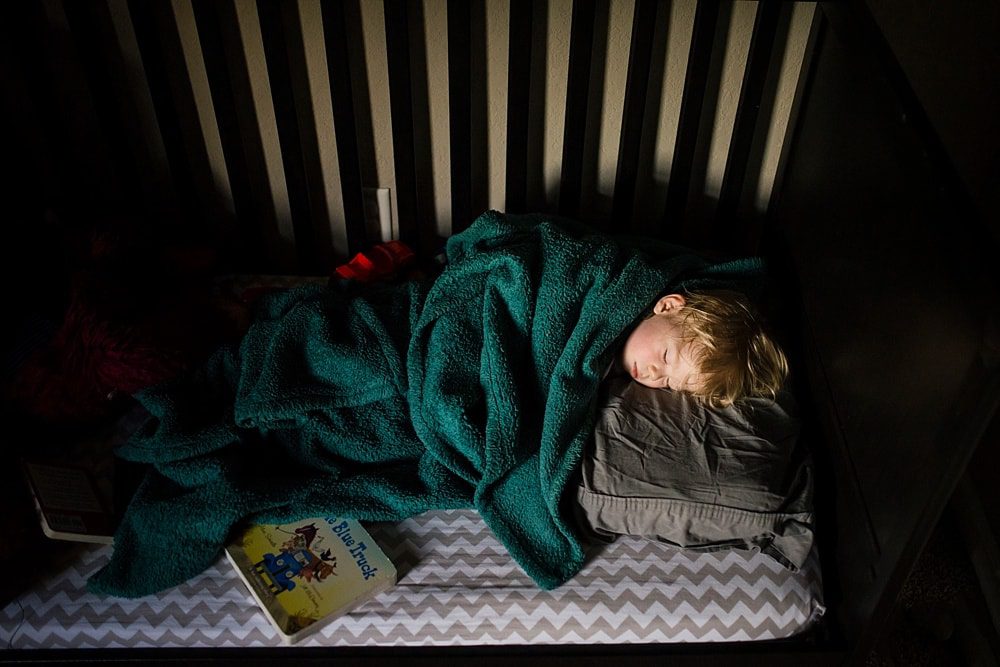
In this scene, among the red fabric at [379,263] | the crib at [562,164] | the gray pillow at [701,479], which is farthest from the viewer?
the red fabric at [379,263]

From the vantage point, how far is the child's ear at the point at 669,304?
119cm

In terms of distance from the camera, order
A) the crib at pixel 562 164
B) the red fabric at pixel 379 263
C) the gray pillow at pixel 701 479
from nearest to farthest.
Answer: the crib at pixel 562 164 < the gray pillow at pixel 701 479 < the red fabric at pixel 379 263

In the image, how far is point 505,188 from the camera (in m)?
1.55

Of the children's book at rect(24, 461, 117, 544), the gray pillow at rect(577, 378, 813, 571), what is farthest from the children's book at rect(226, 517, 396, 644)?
the gray pillow at rect(577, 378, 813, 571)

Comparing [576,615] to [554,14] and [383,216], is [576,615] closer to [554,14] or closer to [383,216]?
[383,216]

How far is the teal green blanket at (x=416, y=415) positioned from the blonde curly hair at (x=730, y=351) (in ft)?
0.28

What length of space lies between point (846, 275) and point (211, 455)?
0.98m

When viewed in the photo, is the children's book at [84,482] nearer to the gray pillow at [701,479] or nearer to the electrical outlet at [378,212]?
the electrical outlet at [378,212]

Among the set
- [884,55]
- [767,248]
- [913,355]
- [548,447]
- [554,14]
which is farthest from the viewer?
[767,248]

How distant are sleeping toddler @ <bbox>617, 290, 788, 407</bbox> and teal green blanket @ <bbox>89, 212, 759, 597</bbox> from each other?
4cm

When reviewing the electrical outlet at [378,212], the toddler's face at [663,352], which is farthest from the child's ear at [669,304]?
the electrical outlet at [378,212]

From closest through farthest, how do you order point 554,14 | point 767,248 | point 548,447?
1. point 548,447
2. point 554,14
3. point 767,248

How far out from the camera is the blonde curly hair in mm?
1118

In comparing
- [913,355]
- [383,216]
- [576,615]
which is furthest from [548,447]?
[383,216]
